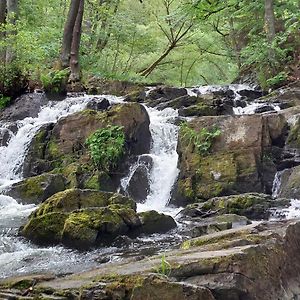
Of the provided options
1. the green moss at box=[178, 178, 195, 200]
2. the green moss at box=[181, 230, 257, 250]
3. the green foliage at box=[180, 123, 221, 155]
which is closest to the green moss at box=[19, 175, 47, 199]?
the green moss at box=[178, 178, 195, 200]

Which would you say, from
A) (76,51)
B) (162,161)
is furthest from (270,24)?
(162,161)

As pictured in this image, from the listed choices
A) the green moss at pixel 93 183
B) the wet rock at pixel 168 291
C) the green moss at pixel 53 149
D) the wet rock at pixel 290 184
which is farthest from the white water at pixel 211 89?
the wet rock at pixel 168 291

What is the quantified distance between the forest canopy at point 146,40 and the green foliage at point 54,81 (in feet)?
0.13

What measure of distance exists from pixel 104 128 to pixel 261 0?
9057mm

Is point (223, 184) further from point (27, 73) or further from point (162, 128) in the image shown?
point (27, 73)

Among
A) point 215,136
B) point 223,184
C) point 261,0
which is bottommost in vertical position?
point 223,184

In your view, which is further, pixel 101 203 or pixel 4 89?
pixel 4 89

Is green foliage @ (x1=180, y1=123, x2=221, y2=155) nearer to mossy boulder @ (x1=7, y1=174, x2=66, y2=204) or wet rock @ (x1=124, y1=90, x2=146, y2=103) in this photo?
mossy boulder @ (x1=7, y1=174, x2=66, y2=204)

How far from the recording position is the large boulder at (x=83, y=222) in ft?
22.9

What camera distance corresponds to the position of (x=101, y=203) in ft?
26.8

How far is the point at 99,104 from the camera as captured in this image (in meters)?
14.8

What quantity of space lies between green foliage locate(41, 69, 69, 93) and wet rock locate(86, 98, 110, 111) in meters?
2.12

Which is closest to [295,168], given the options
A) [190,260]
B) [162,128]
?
[162,128]

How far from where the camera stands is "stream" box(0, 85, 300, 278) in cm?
616
